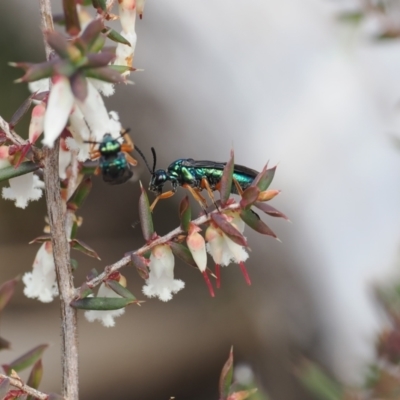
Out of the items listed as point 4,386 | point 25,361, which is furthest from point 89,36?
point 25,361

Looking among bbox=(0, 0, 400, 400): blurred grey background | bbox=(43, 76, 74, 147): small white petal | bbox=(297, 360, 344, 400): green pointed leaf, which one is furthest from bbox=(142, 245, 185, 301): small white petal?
bbox=(0, 0, 400, 400): blurred grey background

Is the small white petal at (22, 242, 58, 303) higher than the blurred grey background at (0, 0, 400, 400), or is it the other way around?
the blurred grey background at (0, 0, 400, 400)

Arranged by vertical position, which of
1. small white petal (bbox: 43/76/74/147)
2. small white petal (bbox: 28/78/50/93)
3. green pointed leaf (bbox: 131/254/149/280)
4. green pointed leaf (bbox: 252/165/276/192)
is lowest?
green pointed leaf (bbox: 131/254/149/280)

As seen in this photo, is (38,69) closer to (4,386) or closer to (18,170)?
(18,170)

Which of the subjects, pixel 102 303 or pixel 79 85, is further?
pixel 102 303

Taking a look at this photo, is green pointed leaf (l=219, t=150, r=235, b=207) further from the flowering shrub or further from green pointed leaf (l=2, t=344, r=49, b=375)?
green pointed leaf (l=2, t=344, r=49, b=375)
